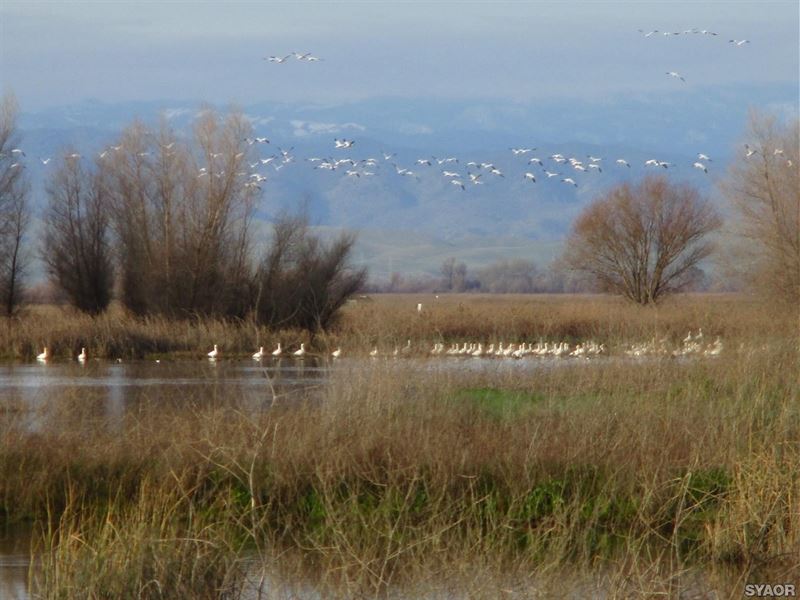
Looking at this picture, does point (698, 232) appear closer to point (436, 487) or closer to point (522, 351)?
point (522, 351)

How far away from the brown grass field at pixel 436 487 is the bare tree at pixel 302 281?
22.2 meters

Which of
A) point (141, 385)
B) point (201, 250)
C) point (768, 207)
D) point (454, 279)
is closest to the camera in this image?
point (141, 385)

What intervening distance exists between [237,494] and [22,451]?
99.4 inches

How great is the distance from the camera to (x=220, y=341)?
133 feet

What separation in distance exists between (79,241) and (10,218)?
2.75 metres

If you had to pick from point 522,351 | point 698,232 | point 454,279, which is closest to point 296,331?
point 522,351

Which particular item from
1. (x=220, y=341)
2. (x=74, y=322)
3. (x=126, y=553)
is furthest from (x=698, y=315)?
(x=126, y=553)

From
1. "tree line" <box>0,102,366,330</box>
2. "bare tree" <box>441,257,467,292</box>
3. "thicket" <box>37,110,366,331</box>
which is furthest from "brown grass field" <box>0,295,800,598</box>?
"bare tree" <box>441,257,467,292</box>

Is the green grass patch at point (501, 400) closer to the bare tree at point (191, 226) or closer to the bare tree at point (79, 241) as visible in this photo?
the bare tree at point (191, 226)

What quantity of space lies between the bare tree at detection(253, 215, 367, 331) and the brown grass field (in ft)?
72.9

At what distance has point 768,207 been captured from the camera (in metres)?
49.1

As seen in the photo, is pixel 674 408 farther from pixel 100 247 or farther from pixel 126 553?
pixel 100 247

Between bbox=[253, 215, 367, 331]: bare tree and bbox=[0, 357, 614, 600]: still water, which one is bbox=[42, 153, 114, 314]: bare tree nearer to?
bbox=[253, 215, 367, 331]: bare tree

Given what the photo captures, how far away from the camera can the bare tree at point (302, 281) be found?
141 ft
